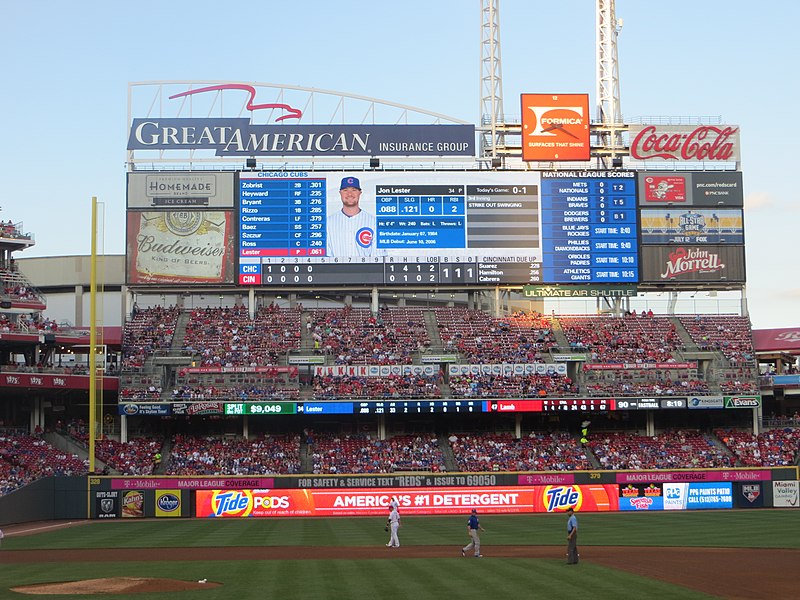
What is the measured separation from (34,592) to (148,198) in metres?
39.2

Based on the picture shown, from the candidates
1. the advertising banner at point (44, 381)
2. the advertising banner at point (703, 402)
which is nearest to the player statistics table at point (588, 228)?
the advertising banner at point (703, 402)

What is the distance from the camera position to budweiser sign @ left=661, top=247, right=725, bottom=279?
60531mm

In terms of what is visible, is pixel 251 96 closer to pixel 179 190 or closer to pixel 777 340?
pixel 179 190

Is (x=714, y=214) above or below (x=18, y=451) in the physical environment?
above

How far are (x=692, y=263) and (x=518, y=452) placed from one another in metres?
15.9

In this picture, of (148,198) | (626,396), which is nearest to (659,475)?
(626,396)

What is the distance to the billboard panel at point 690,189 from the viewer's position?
6081 cm

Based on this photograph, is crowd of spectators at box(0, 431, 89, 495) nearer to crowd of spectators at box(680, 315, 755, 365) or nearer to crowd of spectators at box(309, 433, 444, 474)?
crowd of spectators at box(309, 433, 444, 474)

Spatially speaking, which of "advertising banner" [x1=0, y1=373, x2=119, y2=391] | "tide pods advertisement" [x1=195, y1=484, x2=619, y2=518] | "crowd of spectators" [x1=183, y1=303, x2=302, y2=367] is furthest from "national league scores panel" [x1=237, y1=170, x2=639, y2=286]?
"tide pods advertisement" [x1=195, y1=484, x2=619, y2=518]

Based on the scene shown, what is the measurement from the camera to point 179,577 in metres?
25.3

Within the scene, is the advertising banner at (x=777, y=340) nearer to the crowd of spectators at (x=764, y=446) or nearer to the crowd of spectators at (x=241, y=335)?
the crowd of spectators at (x=764, y=446)

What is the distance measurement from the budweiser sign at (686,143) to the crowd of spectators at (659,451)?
53.6ft

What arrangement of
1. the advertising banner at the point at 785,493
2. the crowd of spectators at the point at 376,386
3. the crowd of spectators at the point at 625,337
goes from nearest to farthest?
1. the advertising banner at the point at 785,493
2. the crowd of spectators at the point at 376,386
3. the crowd of spectators at the point at 625,337

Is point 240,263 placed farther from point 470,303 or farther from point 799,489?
point 799,489
